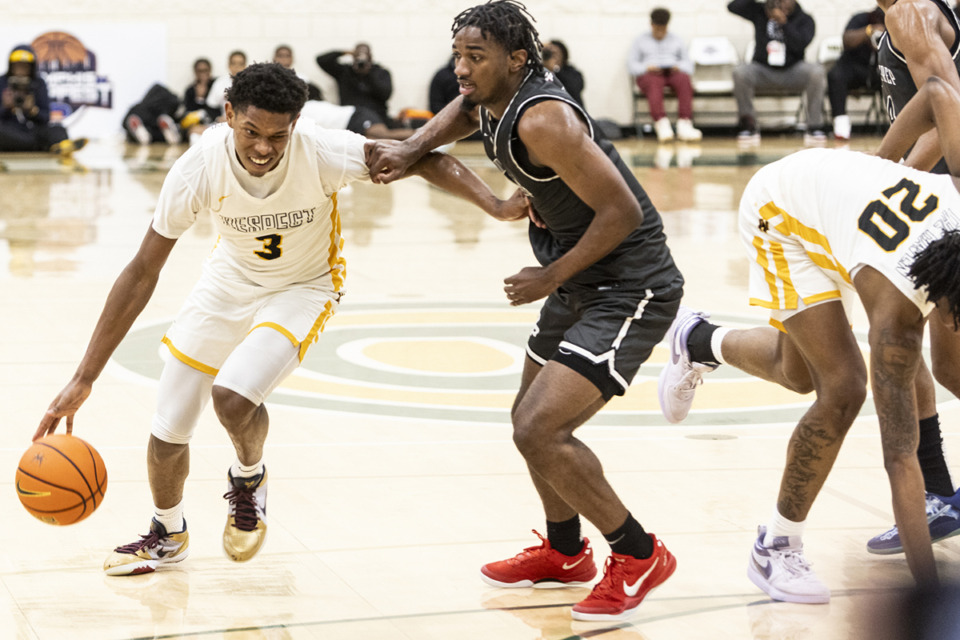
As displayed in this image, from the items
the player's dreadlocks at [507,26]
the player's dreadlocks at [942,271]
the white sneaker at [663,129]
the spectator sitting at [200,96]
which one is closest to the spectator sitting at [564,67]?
the white sneaker at [663,129]

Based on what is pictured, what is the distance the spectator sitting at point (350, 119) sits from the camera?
16.5 metres

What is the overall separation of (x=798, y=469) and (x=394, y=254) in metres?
6.53

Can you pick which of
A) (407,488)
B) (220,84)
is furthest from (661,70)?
(407,488)

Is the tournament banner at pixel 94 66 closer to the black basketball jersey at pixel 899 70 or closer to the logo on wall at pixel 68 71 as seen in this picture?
the logo on wall at pixel 68 71

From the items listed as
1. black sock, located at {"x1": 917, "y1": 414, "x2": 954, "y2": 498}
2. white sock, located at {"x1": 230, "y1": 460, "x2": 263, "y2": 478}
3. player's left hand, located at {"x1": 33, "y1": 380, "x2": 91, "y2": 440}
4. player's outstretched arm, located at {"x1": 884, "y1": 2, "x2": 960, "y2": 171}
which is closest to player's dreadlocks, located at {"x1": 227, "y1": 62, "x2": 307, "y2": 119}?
player's left hand, located at {"x1": 33, "y1": 380, "x2": 91, "y2": 440}

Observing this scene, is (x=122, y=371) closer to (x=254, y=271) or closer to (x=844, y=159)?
(x=254, y=271)

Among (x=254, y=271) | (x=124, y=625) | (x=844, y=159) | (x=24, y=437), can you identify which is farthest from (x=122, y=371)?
(x=844, y=159)

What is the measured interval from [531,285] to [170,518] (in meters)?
1.42

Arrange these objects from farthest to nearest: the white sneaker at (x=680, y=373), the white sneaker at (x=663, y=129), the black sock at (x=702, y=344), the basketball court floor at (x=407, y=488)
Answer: the white sneaker at (x=663, y=129)
the white sneaker at (x=680, y=373)
the black sock at (x=702, y=344)
the basketball court floor at (x=407, y=488)

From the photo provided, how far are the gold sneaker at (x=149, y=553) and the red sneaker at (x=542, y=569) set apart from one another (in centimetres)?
99

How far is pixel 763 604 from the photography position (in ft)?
13.1

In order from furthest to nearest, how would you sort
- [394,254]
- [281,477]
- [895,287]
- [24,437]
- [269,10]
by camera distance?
[269,10] → [394,254] → [24,437] → [281,477] → [895,287]

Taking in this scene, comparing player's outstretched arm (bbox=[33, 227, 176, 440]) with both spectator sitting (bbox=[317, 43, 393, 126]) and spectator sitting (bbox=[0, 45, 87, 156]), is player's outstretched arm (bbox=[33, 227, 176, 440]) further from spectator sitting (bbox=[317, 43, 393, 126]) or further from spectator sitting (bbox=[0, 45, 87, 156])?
spectator sitting (bbox=[317, 43, 393, 126])

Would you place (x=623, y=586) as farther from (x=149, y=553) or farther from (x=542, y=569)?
(x=149, y=553)
